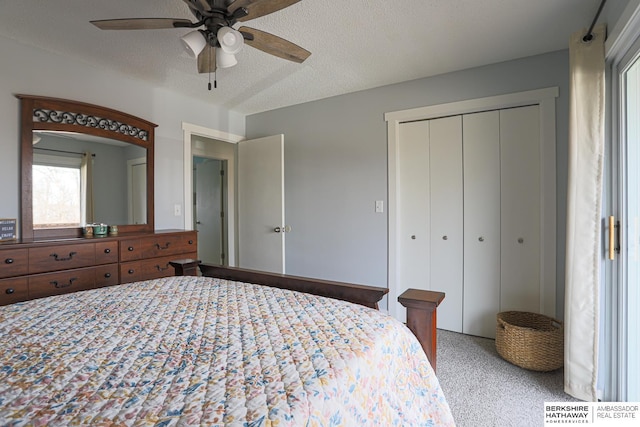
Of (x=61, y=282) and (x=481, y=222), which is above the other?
(x=481, y=222)

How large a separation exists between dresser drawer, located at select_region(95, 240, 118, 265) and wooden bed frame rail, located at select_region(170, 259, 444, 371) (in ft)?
2.55

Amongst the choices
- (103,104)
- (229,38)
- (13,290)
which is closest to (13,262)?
(13,290)

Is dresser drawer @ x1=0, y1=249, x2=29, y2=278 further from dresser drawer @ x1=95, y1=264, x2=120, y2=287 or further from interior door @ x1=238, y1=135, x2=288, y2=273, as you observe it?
interior door @ x1=238, y1=135, x2=288, y2=273

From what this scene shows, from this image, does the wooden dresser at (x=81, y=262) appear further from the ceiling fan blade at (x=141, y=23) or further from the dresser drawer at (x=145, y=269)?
the ceiling fan blade at (x=141, y=23)

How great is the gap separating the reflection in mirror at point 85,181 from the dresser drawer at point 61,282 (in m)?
0.49

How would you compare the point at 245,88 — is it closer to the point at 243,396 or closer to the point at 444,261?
the point at 444,261

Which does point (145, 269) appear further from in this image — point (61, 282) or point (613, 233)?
point (613, 233)

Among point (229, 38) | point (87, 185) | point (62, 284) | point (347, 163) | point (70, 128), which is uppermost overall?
point (229, 38)

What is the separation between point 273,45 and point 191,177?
2.10 metres

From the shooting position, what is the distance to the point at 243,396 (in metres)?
0.69

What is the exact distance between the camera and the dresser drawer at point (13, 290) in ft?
6.35

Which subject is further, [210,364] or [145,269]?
[145,269]

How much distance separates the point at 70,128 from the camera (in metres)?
2.53

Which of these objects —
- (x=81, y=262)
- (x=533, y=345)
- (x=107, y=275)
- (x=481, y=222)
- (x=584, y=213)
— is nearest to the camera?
(x=584, y=213)
